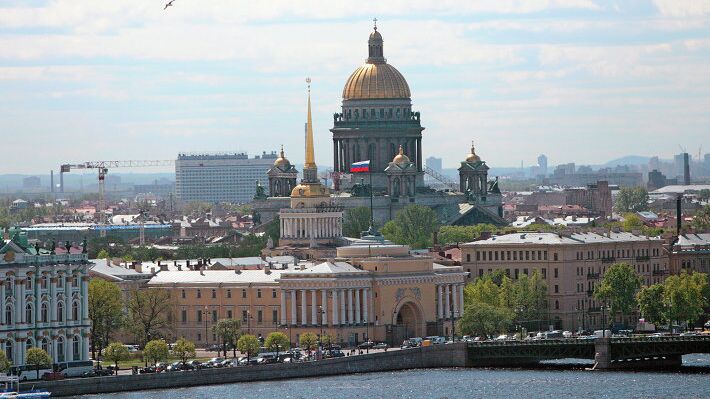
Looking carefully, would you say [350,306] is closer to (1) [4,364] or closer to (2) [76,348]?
(2) [76,348]

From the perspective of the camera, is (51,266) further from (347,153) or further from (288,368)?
(347,153)

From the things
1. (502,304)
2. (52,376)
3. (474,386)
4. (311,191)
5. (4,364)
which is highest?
(311,191)

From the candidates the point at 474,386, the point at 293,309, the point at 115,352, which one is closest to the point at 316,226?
the point at 293,309

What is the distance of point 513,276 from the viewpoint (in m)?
128

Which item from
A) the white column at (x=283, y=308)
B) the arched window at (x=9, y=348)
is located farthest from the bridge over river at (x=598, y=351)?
the arched window at (x=9, y=348)

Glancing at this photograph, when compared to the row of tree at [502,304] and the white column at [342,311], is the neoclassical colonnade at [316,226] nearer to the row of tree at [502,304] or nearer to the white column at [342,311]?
the row of tree at [502,304]

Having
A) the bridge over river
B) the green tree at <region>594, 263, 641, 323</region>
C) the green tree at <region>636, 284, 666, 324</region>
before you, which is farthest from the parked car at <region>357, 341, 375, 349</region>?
the green tree at <region>594, 263, 641, 323</region>

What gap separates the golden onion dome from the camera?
580 ft

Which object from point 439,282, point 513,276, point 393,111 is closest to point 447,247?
point 513,276

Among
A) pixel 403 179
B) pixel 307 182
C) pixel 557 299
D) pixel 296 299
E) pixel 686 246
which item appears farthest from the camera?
pixel 403 179

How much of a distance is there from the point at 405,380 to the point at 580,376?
665cm

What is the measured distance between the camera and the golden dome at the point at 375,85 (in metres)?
177

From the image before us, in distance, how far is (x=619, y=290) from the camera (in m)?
122

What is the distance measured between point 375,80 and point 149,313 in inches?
2534
